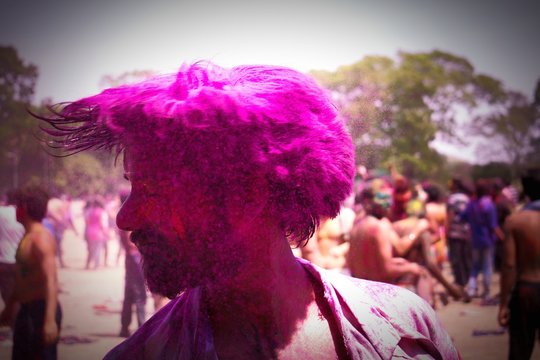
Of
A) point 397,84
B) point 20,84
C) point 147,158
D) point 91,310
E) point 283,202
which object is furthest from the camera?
point 91,310

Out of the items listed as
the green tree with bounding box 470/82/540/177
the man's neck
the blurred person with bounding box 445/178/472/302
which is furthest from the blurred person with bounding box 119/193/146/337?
the green tree with bounding box 470/82/540/177

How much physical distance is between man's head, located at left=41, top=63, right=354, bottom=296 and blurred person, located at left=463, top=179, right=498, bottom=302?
27.2 feet

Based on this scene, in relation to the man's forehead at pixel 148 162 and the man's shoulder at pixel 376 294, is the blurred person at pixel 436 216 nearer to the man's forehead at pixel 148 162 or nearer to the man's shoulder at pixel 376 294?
the man's shoulder at pixel 376 294

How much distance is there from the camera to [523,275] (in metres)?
3.79

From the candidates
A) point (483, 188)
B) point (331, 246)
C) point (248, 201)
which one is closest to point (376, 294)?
point (248, 201)

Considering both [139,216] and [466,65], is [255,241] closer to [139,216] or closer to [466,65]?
[139,216]

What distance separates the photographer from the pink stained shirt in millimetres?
1265

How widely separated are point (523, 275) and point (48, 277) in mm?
3931

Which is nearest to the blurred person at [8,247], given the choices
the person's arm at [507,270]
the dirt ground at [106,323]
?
the dirt ground at [106,323]

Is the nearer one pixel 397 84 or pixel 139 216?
pixel 139 216

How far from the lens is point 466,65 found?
376 inches

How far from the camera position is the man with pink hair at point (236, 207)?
3.84 ft

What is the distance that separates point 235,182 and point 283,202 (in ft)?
0.54

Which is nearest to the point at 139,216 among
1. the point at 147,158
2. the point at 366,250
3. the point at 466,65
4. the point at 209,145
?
the point at 147,158
